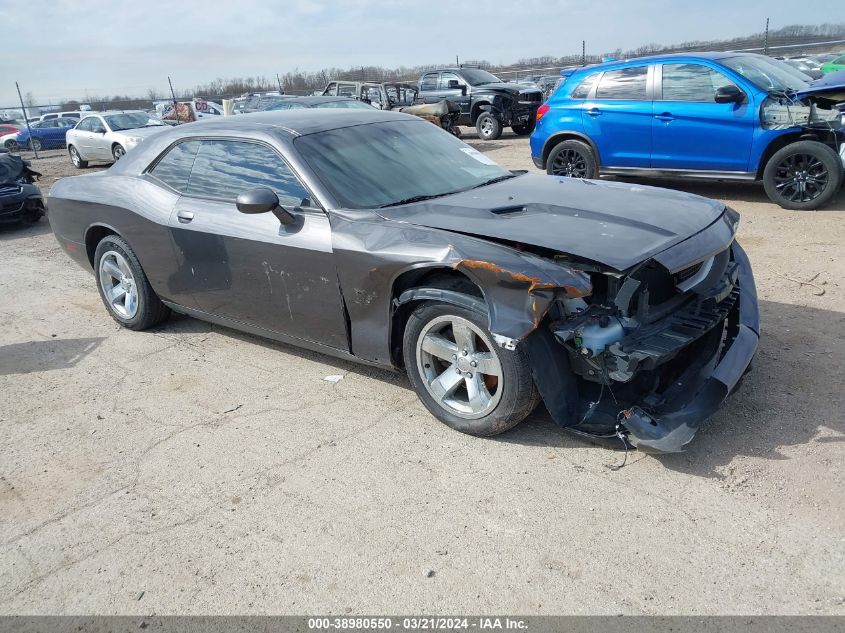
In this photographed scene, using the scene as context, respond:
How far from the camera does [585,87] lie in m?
8.95

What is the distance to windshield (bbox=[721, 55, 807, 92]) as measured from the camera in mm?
7699

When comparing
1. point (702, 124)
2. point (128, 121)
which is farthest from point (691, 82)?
point (128, 121)

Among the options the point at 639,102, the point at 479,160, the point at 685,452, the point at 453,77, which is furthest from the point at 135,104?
the point at 685,452

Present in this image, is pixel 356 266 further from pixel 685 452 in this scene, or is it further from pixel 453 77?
pixel 453 77

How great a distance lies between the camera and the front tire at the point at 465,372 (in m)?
3.17

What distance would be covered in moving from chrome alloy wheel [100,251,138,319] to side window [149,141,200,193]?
0.79 meters

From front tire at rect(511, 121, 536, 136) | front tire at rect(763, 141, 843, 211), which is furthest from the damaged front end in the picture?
front tire at rect(511, 121, 536, 136)

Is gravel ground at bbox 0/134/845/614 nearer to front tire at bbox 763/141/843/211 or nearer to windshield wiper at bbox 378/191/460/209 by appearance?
windshield wiper at bbox 378/191/460/209

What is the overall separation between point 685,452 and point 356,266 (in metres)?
1.92

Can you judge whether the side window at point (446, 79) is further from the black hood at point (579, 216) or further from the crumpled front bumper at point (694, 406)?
the crumpled front bumper at point (694, 406)

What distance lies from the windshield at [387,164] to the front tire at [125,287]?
6.23 ft

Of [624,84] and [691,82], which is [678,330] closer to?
[691,82]

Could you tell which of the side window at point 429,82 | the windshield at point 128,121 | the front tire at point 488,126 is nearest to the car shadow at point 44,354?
the windshield at point 128,121

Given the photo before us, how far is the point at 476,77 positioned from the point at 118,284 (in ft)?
47.9
